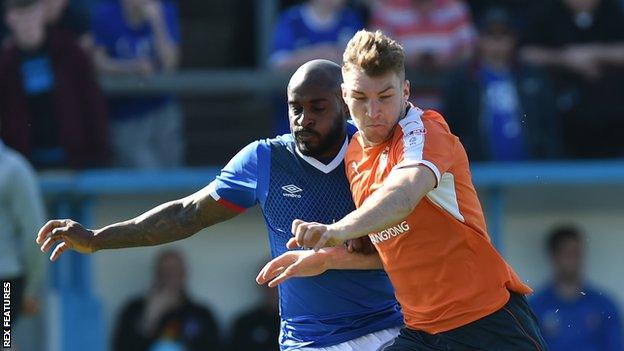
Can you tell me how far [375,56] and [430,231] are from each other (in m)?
0.71

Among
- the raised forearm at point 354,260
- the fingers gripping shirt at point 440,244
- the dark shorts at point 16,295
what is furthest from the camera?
the dark shorts at point 16,295

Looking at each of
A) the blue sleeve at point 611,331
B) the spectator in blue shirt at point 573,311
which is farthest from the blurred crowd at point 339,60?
the blue sleeve at point 611,331

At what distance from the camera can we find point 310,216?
233 inches

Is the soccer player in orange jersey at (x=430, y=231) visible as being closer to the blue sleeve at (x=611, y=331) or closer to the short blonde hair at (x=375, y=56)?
the short blonde hair at (x=375, y=56)

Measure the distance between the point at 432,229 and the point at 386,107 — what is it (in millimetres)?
503

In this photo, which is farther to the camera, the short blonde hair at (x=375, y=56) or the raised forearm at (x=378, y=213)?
the short blonde hair at (x=375, y=56)

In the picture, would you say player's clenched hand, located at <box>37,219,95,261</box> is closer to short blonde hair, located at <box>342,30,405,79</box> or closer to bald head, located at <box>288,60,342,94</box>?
bald head, located at <box>288,60,342,94</box>

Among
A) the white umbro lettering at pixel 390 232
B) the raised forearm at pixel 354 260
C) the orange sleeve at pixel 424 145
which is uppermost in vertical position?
the orange sleeve at pixel 424 145

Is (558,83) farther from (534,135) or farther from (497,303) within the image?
(497,303)

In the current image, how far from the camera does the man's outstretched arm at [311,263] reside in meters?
5.31

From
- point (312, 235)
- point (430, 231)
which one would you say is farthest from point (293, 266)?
point (312, 235)

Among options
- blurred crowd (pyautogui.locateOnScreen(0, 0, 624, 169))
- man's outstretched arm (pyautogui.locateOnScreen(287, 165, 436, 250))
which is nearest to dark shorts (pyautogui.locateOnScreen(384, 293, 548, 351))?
man's outstretched arm (pyautogui.locateOnScreen(287, 165, 436, 250))

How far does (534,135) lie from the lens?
34.3 feet

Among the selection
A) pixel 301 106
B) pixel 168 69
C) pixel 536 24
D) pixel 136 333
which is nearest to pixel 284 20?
pixel 168 69
